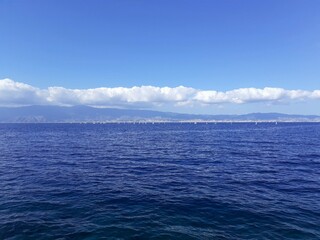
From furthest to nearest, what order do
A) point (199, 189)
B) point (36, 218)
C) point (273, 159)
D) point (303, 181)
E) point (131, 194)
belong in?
point (273, 159) → point (303, 181) → point (199, 189) → point (131, 194) → point (36, 218)

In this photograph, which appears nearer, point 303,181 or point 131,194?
point 131,194

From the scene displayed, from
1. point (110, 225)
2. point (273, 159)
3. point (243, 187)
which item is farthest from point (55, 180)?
point (273, 159)

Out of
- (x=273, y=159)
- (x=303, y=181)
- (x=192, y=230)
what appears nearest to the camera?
(x=192, y=230)

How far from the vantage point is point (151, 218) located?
89.1 ft

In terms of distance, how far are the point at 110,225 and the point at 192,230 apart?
320 inches

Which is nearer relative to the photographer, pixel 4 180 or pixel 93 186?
pixel 93 186

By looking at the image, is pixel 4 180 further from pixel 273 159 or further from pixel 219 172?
pixel 273 159

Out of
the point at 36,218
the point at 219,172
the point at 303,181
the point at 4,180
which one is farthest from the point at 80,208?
the point at 303,181

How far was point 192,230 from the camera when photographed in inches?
965

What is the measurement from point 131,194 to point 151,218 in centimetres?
882

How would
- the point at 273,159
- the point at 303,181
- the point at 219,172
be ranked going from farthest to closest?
the point at 273,159 < the point at 219,172 < the point at 303,181

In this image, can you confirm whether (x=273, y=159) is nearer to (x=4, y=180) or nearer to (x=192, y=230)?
(x=192, y=230)

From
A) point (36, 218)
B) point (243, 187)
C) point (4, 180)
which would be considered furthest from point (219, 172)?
point (4, 180)

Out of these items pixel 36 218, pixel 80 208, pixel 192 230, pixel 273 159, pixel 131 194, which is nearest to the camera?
pixel 192 230
